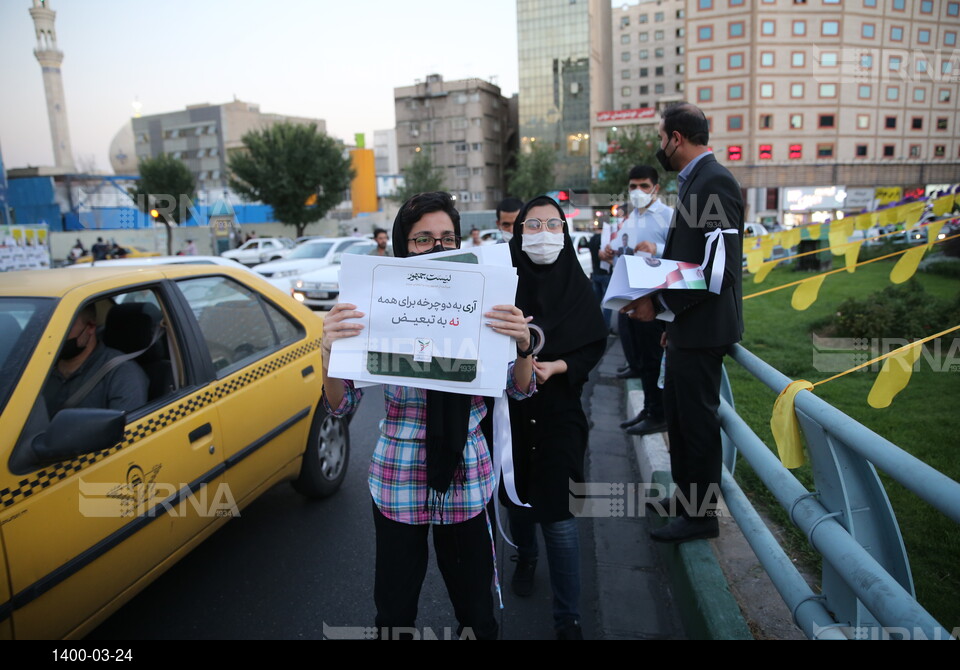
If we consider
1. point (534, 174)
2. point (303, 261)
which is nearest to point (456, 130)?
point (534, 174)

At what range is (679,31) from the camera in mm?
84188

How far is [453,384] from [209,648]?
6.11ft

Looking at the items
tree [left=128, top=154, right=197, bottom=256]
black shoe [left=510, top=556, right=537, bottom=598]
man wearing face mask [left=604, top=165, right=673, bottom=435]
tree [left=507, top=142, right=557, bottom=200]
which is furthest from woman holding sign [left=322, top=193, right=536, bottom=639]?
tree [left=507, top=142, right=557, bottom=200]

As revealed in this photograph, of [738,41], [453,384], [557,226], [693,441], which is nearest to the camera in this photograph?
[453,384]

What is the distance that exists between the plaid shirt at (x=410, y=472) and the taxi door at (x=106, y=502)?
3.60ft

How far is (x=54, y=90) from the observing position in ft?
245

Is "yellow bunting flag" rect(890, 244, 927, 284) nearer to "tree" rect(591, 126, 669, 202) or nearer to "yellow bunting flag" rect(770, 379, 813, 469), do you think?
"yellow bunting flag" rect(770, 379, 813, 469)

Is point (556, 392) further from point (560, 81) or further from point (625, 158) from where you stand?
point (560, 81)

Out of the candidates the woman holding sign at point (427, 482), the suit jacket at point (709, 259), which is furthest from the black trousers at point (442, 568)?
the suit jacket at point (709, 259)

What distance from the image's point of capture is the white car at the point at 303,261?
15289 millimetres

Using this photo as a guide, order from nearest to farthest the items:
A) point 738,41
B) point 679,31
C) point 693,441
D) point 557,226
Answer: point 557,226, point 693,441, point 738,41, point 679,31

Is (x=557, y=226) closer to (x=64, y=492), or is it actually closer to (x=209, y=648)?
(x=64, y=492)

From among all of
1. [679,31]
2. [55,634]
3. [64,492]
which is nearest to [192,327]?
[64,492]

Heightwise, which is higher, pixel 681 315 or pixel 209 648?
pixel 681 315
